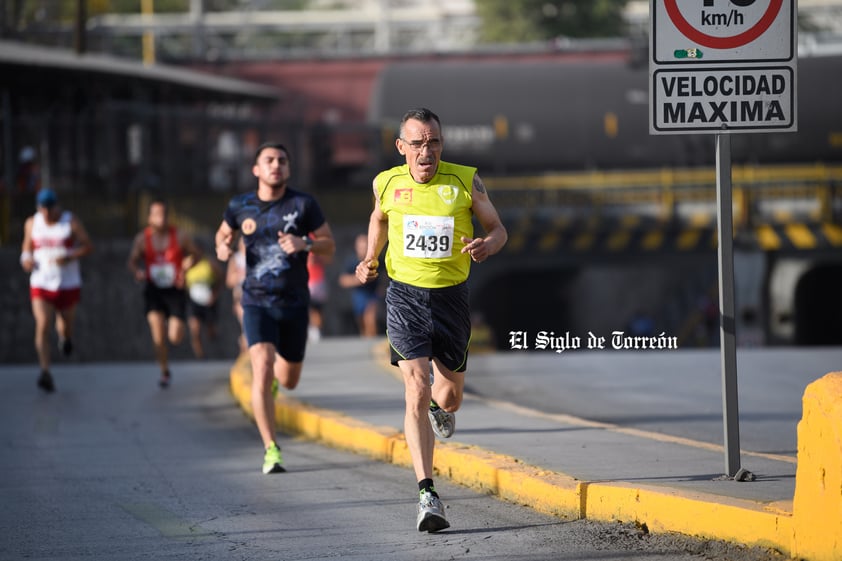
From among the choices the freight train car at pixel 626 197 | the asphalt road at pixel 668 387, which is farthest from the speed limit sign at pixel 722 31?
the freight train car at pixel 626 197

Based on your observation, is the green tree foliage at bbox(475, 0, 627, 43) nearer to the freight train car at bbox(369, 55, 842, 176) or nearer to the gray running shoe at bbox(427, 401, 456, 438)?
the freight train car at bbox(369, 55, 842, 176)

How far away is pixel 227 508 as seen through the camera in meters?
7.52

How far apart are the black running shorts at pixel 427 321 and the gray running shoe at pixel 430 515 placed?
676 millimetres

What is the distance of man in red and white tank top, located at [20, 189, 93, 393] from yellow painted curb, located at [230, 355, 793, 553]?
503cm

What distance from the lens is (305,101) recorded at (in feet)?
129

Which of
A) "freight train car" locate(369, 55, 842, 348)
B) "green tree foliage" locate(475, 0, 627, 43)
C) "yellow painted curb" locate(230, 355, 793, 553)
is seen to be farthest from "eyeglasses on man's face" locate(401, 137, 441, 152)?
"green tree foliage" locate(475, 0, 627, 43)

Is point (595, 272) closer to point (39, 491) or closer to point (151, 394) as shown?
point (151, 394)

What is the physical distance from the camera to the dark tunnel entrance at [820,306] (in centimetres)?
3053

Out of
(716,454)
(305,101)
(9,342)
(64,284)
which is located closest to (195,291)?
(9,342)

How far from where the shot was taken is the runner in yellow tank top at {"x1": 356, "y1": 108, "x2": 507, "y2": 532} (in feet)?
22.5

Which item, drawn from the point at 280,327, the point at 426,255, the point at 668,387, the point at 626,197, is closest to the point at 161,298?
the point at 668,387

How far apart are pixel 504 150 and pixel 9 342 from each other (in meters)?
12.5

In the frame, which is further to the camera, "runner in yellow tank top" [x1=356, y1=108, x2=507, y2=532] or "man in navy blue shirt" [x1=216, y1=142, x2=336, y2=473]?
"man in navy blue shirt" [x1=216, y1=142, x2=336, y2=473]

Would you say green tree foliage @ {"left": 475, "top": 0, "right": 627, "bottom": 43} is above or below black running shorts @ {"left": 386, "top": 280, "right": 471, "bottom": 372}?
above
